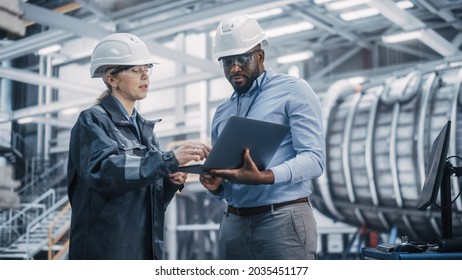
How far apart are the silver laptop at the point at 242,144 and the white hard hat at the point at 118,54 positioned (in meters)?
0.44

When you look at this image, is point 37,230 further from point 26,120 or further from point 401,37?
point 401,37

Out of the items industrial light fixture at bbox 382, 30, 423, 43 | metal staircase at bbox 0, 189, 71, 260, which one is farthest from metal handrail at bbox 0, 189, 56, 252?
industrial light fixture at bbox 382, 30, 423, 43

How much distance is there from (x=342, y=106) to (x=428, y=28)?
36.5 inches

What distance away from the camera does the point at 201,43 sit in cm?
562

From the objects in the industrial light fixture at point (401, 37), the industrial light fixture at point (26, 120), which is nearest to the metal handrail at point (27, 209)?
the industrial light fixture at point (26, 120)

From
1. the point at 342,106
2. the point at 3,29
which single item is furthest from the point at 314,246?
the point at 342,106

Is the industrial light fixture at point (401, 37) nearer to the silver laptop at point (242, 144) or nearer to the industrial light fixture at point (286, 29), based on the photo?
the industrial light fixture at point (286, 29)

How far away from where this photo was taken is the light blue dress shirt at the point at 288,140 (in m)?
1.79

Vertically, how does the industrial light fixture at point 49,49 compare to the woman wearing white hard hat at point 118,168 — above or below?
above

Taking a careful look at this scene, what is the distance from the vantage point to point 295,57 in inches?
211

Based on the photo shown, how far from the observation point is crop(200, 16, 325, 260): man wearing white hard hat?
5.87 ft

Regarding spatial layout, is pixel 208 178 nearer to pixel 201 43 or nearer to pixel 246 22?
pixel 246 22

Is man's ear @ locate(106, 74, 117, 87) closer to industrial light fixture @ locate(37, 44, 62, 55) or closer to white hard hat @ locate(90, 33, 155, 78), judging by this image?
white hard hat @ locate(90, 33, 155, 78)

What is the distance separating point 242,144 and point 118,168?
1.25 ft
